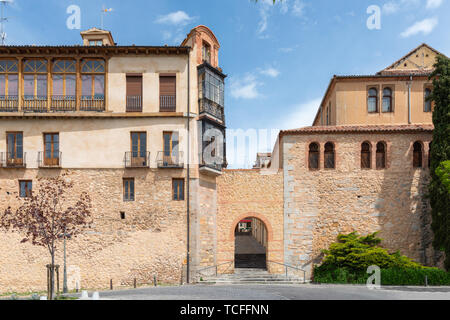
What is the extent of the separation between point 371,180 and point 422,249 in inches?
198

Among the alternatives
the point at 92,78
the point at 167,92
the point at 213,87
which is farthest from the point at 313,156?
the point at 92,78

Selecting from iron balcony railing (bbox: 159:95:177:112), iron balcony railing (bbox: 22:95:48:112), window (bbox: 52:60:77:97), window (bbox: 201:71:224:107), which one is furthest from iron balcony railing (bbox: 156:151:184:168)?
iron balcony railing (bbox: 22:95:48:112)

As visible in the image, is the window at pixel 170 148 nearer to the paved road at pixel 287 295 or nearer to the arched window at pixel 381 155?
the paved road at pixel 287 295

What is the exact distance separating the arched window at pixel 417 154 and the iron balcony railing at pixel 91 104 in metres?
19.0

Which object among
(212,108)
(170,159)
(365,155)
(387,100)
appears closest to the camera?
(170,159)

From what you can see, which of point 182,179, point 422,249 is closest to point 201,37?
point 182,179

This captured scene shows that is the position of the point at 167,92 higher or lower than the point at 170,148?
higher

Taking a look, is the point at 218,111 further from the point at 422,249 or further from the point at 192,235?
the point at 422,249

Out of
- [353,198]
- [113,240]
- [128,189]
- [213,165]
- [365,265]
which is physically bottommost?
[365,265]

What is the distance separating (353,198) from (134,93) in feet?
47.6

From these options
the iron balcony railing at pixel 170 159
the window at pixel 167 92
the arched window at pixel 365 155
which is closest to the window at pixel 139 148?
the iron balcony railing at pixel 170 159

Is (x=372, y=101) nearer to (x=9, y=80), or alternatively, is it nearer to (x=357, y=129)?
(x=357, y=129)

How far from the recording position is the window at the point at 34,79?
22.2 meters

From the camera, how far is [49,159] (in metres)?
22.1
